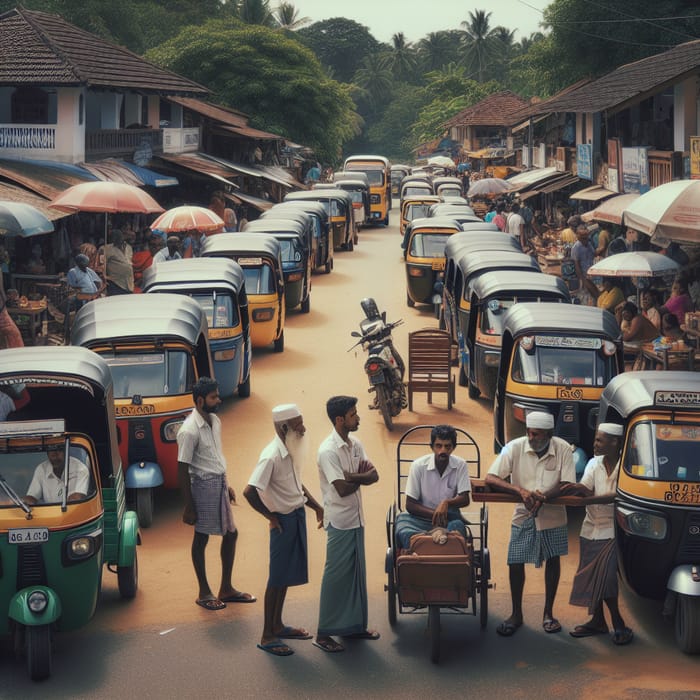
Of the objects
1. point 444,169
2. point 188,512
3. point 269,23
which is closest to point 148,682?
point 188,512

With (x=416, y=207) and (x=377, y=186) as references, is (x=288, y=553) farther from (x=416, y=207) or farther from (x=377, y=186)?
(x=377, y=186)

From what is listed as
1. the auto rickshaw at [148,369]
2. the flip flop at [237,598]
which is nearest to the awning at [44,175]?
the auto rickshaw at [148,369]

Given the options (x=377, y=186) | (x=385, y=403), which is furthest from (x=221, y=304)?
(x=377, y=186)

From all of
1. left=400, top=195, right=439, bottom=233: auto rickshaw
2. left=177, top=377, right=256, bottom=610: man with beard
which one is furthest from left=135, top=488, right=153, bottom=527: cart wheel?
left=400, top=195, right=439, bottom=233: auto rickshaw

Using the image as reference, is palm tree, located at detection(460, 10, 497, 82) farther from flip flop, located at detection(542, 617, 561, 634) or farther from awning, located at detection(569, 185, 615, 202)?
flip flop, located at detection(542, 617, 561, 634)

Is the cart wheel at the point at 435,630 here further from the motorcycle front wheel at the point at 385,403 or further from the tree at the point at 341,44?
the tree at the point at 341,44

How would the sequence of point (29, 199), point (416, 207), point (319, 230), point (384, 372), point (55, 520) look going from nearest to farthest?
point (55, 520)
point (384, 372)
point (29, 199)
point (319, 230)
point (416, 207)

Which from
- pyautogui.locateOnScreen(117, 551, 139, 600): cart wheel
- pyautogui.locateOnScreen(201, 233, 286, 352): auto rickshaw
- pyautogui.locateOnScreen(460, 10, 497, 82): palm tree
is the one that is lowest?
pyautogui.locateOnScreen(117, 551, 139, 600): cart wheel
